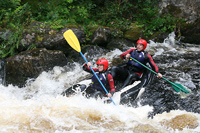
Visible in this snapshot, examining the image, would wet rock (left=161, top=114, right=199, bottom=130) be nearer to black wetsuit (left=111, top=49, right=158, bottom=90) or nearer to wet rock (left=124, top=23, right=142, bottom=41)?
black wetsuit (left=111, top=49, right=158, bottom=90)

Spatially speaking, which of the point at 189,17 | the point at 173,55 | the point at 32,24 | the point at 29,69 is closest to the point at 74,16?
the point at 32,24

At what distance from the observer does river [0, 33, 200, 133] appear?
3398mm

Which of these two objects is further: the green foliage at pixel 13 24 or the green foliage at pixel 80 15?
the green foliage at pixel 80 15

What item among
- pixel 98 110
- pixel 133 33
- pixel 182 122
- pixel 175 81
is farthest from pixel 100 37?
pixel 182 122

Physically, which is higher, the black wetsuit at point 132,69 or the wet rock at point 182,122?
the black wetsuit at point 132,69

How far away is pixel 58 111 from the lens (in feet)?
12.6

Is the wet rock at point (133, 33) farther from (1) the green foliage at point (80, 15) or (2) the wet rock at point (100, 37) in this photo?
(2) the wet rock at point (100, 37)

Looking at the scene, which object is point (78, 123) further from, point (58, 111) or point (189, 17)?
point (189, 17)

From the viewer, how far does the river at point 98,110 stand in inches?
134

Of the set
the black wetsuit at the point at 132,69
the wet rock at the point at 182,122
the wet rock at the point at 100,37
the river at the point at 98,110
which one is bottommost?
the wet rock at the point at 182,122

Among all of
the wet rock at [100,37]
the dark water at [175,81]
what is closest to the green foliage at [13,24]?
the wet rock at [100,37]

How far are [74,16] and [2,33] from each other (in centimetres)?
318

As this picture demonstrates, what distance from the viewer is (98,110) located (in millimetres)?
3932

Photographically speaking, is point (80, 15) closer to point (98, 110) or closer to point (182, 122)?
point (98, 110)
